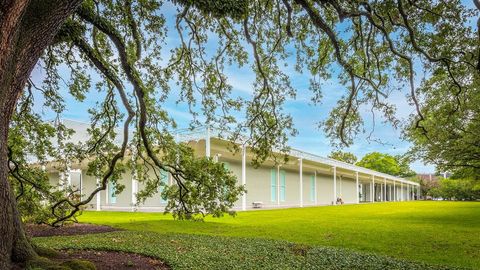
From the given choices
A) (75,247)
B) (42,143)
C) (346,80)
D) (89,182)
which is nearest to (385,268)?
(346,80)

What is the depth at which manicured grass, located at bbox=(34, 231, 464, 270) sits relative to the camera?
6629 millimetres

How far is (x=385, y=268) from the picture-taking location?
668 centimetres

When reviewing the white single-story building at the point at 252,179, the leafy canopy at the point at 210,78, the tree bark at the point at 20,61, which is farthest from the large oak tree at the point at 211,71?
the white single-story building at the point at 252,179

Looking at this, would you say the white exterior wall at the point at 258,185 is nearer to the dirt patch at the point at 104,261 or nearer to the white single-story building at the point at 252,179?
the white single-story building at the point at 252,179

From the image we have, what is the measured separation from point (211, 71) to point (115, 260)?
4.85 m

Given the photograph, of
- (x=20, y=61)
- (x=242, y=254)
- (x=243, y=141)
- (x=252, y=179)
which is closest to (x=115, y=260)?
(x=242, y=254)

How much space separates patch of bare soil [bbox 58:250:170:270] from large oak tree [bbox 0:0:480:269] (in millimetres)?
881

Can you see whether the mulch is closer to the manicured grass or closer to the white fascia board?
the manicured grass

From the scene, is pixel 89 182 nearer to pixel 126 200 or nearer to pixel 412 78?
pixel 126 200

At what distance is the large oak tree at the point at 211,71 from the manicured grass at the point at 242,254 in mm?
885

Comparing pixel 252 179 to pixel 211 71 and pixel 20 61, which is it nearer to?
pixel 211 71

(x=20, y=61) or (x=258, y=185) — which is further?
(x=258, y=185)

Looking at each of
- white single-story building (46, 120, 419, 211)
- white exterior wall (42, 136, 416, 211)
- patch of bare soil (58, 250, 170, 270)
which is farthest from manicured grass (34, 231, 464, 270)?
white exterior wall (42, 136, 416, 211)

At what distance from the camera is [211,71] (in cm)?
929
